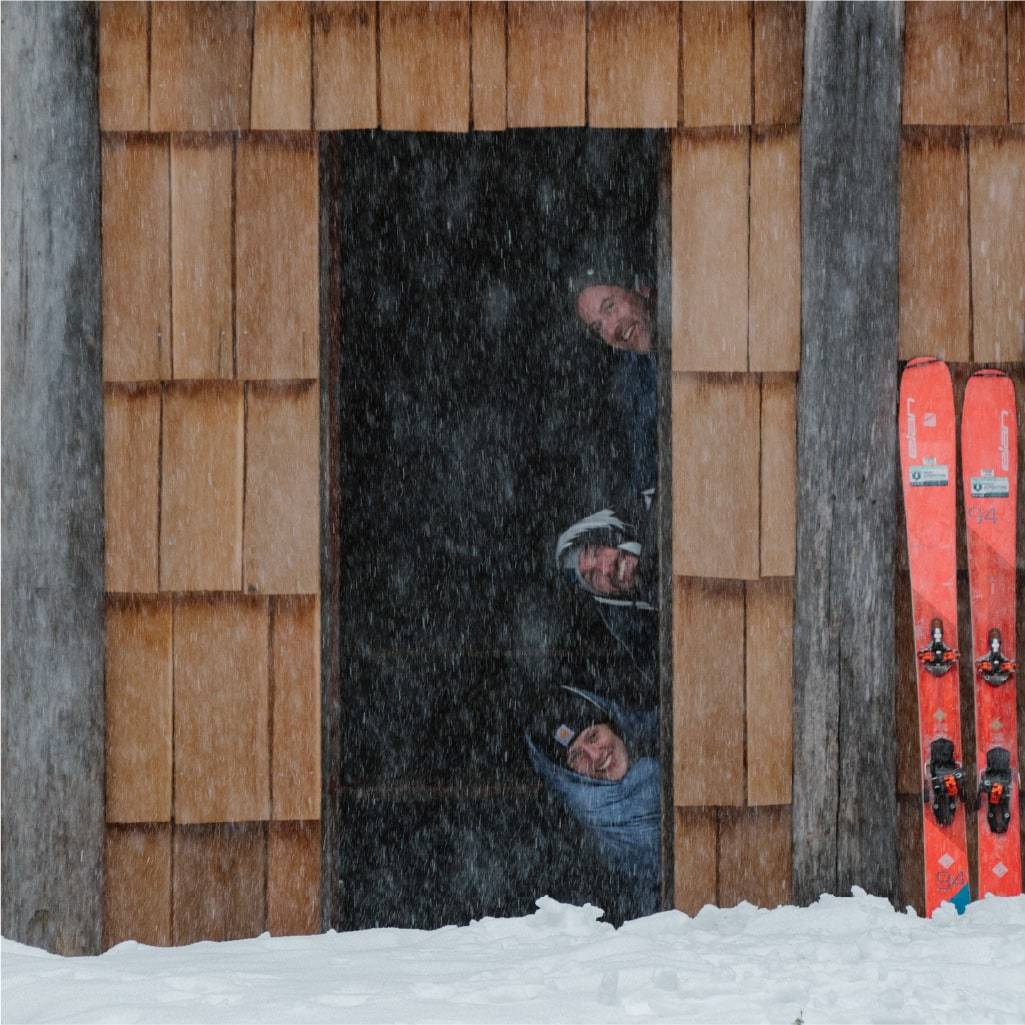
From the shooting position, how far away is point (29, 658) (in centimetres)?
329

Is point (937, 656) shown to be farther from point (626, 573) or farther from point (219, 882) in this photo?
point (219, 882)

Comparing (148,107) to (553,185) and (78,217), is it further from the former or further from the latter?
(553,185)

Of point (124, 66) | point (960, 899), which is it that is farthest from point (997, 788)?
point (124, 66)

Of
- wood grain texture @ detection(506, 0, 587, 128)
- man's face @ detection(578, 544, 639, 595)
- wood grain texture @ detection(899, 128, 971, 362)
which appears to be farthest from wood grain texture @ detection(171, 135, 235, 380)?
wood grain texture @ detection(899, 128, 971, 362)

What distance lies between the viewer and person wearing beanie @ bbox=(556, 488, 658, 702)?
4555 millimetres

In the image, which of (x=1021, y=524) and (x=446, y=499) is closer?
(x=1021, y=524)

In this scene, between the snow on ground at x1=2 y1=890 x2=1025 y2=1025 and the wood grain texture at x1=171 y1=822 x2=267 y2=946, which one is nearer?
the snow on ground at x1=2 y1=890 x2=1025 y2=1025

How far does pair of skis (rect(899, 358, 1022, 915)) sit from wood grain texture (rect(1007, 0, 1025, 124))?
73cm

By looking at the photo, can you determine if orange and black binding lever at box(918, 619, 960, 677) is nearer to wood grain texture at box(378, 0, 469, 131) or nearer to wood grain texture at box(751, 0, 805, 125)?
wood grain texture at box(751, 0, 805, 125)

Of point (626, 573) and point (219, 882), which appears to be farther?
point (626, 573)

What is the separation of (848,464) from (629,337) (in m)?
1.41

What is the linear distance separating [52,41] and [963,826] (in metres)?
3.23

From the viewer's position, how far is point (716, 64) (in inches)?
131

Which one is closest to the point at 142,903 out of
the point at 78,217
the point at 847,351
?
the point at 78,217
